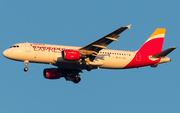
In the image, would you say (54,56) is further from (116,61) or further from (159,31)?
(159,31)

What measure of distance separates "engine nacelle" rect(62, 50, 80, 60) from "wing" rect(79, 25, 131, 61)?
1.35m

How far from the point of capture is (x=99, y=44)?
47750mm

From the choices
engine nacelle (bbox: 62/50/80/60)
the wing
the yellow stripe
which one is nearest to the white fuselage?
the wing

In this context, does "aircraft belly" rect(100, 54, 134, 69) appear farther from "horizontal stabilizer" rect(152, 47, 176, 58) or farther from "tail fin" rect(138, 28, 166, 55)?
"horizontal stabilizer" rect(152, 47, 176, 58)

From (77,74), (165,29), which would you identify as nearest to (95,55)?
(77,74)

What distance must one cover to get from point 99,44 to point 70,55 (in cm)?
464

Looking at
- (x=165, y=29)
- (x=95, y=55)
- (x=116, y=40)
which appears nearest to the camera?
(x=116, y=40)

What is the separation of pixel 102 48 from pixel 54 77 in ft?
36.9

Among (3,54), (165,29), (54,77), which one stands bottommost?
(54,77)

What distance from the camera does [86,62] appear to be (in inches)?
1964

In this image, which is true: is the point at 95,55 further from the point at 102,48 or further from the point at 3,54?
the point at 3,54

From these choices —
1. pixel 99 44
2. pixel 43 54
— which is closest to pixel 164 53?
pixel 99 44

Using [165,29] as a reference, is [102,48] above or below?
below

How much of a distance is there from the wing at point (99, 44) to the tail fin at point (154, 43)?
10.0 metres
